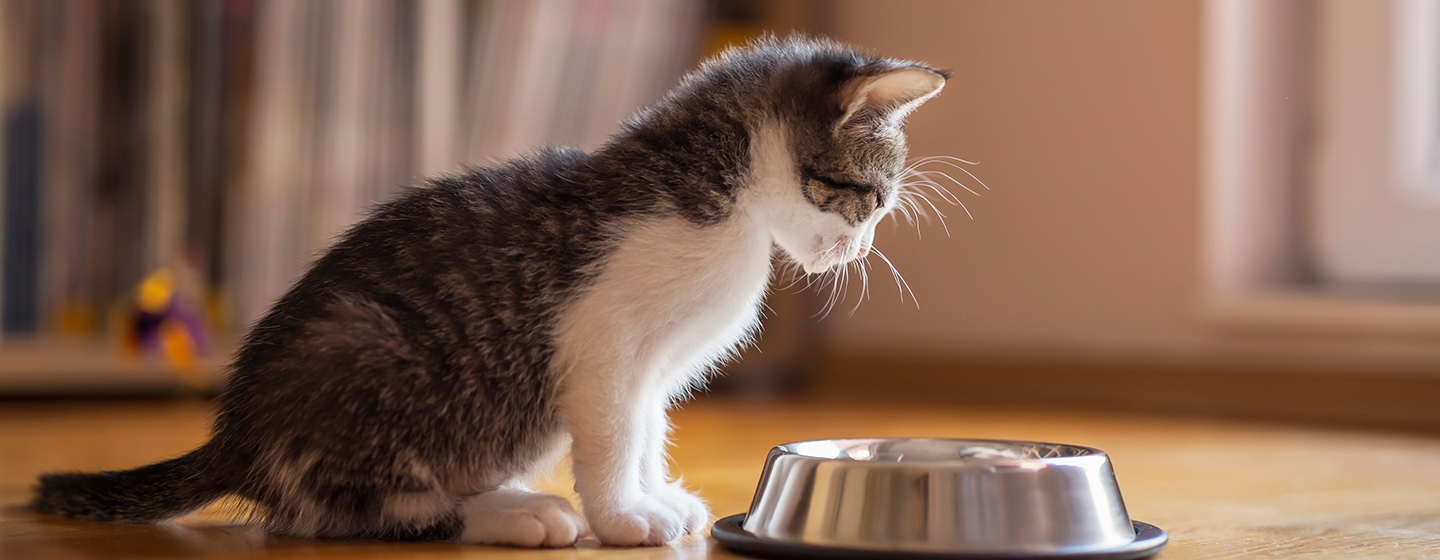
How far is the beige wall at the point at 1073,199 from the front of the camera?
7.43 ft

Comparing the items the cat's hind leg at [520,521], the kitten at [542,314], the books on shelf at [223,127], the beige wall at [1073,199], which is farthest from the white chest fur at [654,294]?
the books on shelf at [223,127]

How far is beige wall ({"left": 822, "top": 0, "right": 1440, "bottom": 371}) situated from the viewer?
2264 mm

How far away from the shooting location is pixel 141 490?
3.64ft

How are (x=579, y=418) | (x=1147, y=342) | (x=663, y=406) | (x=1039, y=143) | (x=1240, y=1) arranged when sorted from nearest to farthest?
(x=579, y=418)
(x=663, y=406)
(x=1240, y=1)
(x=1147, y=342)
(x=1039, y=143)

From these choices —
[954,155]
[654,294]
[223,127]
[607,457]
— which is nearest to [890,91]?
[654,294]

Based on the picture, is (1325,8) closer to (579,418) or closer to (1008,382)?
(1008,382)

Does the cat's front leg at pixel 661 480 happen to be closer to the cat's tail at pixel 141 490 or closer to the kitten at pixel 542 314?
the kitten at pixel 542 314

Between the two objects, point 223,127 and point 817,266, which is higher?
point 223,127

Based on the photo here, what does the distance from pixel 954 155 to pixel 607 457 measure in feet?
4.28

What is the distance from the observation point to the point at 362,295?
3.24 feet

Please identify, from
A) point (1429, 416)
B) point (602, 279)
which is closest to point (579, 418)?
point (602, 279)

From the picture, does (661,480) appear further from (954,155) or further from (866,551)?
(954,155)

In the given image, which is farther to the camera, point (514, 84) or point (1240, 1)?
point (514, 84)

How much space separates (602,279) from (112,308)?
208 centimetres
